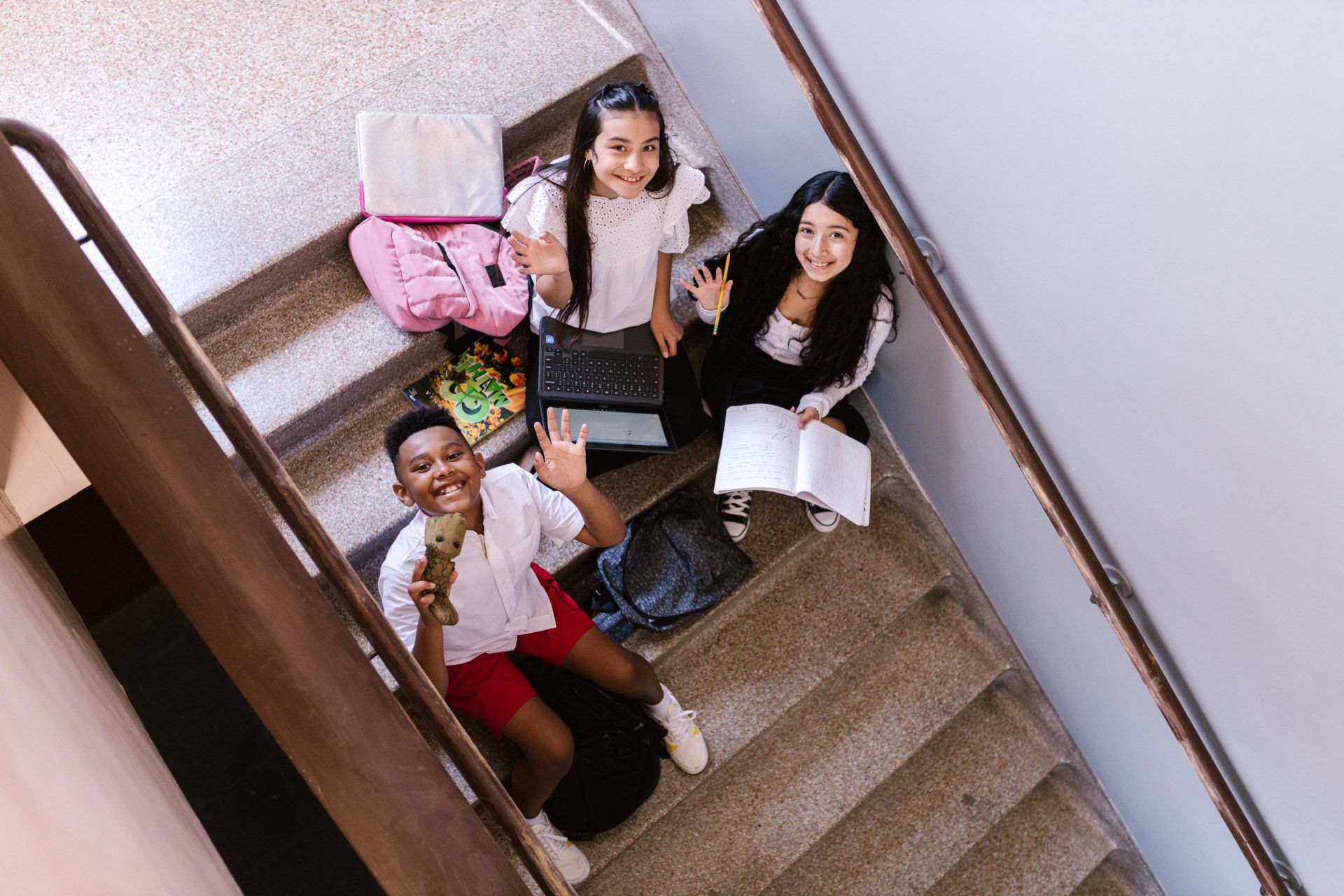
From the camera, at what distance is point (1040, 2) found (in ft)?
6.82

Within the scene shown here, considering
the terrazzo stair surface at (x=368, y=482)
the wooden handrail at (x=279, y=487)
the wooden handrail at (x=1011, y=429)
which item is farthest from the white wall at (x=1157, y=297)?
the wooden handrail at (x=279, y=487)

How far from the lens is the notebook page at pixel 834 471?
2.79 metres

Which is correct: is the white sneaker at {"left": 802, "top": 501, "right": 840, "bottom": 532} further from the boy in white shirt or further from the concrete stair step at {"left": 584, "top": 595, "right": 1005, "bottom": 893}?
the boy in white shirt

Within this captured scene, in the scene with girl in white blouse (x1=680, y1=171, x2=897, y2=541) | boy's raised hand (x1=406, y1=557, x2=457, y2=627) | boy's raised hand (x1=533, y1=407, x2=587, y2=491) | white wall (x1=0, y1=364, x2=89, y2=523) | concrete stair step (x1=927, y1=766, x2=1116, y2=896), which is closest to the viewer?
white wall (x1=0, y1=364, x2=89, y2=523)

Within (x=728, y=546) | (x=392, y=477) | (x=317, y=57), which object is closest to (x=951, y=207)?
(x=728, y=546)

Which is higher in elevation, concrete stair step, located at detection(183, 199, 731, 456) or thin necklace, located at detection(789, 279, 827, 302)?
concrete stair step, located at detection(183, 199, 731, 456)

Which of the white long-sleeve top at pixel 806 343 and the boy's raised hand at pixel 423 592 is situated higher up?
the boy's raised hand at pixel 423 592

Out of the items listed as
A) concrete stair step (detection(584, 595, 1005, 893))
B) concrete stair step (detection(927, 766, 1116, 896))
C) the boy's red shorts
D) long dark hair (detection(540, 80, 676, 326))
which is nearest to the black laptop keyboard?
long dark hair (detection(540, 80, 676, 326))

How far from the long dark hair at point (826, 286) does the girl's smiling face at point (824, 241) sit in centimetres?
2

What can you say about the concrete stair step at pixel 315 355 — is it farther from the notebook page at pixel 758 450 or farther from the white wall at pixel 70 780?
the white wall at pixel 70 780

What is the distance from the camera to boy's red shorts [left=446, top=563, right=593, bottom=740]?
2.60 meters

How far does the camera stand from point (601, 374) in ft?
9.26

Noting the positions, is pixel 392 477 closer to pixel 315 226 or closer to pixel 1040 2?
pixel 315 226

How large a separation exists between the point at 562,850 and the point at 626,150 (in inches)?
72.2
